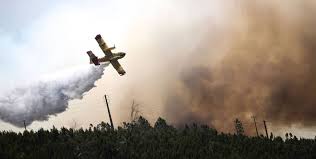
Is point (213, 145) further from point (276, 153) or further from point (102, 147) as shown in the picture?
point (102, 147)

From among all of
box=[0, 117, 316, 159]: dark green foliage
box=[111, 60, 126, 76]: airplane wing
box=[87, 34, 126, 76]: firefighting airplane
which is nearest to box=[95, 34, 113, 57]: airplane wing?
box=[87, 34, 126, 76]: firefighting airplane

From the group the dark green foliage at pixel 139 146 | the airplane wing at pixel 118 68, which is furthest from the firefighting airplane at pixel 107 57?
the dark green foliage at pixel 139 146

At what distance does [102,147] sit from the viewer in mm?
29719

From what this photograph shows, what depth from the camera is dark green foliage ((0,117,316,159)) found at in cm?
2856

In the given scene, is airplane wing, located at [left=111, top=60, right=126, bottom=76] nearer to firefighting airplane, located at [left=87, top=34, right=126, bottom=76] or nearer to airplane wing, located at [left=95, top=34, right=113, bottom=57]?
firefighting airplane, located at [left=87, top=34, right=126, bottom=76]

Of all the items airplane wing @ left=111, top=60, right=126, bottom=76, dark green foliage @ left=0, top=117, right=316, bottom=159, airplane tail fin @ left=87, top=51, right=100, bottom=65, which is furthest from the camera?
airplane wing @ left=111, top=60, right=126, bottom=76

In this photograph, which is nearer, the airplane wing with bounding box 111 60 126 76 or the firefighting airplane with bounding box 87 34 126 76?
the firefighting airplane with bounding box 87 34 126 76

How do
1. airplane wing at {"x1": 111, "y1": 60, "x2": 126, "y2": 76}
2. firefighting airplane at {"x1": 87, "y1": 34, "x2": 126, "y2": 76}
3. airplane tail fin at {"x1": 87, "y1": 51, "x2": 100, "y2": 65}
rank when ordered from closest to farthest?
firefighting airplane at {"x1": 87, "y1": 34, "x2": 126, "y2": 76} < airplane tail fin at {"x1": 87, "y1": 51, "x2": 100, "y2": 65} < airplane wing at {"x1": 111, "y1": 60, "x2": 126, "y2": 76}

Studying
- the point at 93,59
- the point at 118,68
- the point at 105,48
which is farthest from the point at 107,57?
the point at 118,68

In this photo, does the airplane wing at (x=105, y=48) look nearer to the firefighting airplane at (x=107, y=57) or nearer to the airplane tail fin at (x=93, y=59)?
the firefighting airplane at (x=107, y=57)

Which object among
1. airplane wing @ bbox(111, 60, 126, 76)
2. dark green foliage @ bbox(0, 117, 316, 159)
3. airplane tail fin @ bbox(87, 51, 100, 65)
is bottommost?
dark green foliage @ bbox(0, 117, 316, 159)

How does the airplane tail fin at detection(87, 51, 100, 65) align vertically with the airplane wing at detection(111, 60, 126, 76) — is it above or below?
above

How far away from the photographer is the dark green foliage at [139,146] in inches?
1124

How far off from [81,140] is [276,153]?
56.0 ft
